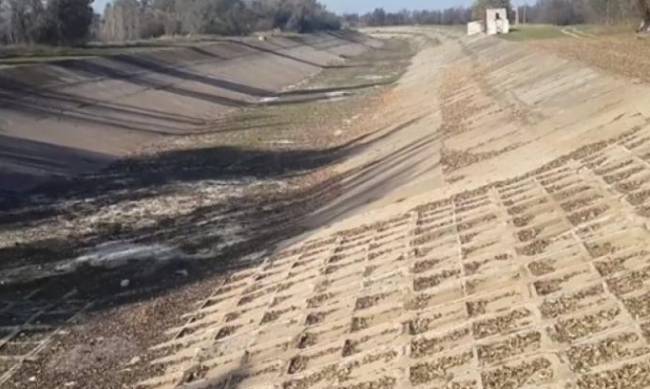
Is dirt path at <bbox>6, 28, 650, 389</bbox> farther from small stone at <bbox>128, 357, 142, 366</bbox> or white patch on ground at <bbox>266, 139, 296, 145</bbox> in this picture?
white patch on ground at <bbox>266, 139, 296, 145</bbox>

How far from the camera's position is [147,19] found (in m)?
125

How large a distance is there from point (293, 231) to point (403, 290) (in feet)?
25.7

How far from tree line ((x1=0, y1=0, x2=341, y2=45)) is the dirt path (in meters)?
62.8

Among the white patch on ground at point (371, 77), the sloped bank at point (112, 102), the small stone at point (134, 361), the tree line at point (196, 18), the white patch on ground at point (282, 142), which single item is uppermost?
the tree line at point (196, 18)

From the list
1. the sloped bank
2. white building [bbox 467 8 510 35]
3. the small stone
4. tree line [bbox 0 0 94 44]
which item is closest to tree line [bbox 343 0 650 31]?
white building [bbox 467 8 510 35]

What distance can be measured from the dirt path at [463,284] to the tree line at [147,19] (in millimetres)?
62841

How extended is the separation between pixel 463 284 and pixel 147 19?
386 ft

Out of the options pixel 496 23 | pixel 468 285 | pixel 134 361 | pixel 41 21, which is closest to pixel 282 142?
pixel 134 361

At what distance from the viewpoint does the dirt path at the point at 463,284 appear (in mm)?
9961

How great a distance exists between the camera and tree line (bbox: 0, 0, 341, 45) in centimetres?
8000

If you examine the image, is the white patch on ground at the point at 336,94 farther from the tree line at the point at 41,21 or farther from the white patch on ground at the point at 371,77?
the tree line at the point at 41,21

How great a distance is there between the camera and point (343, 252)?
17.1m

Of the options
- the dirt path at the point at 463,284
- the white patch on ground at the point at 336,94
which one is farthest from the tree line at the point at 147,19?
the dirt path at the point at 463,284

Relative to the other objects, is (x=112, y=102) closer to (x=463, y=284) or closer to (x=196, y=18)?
(x=463, y=284)
